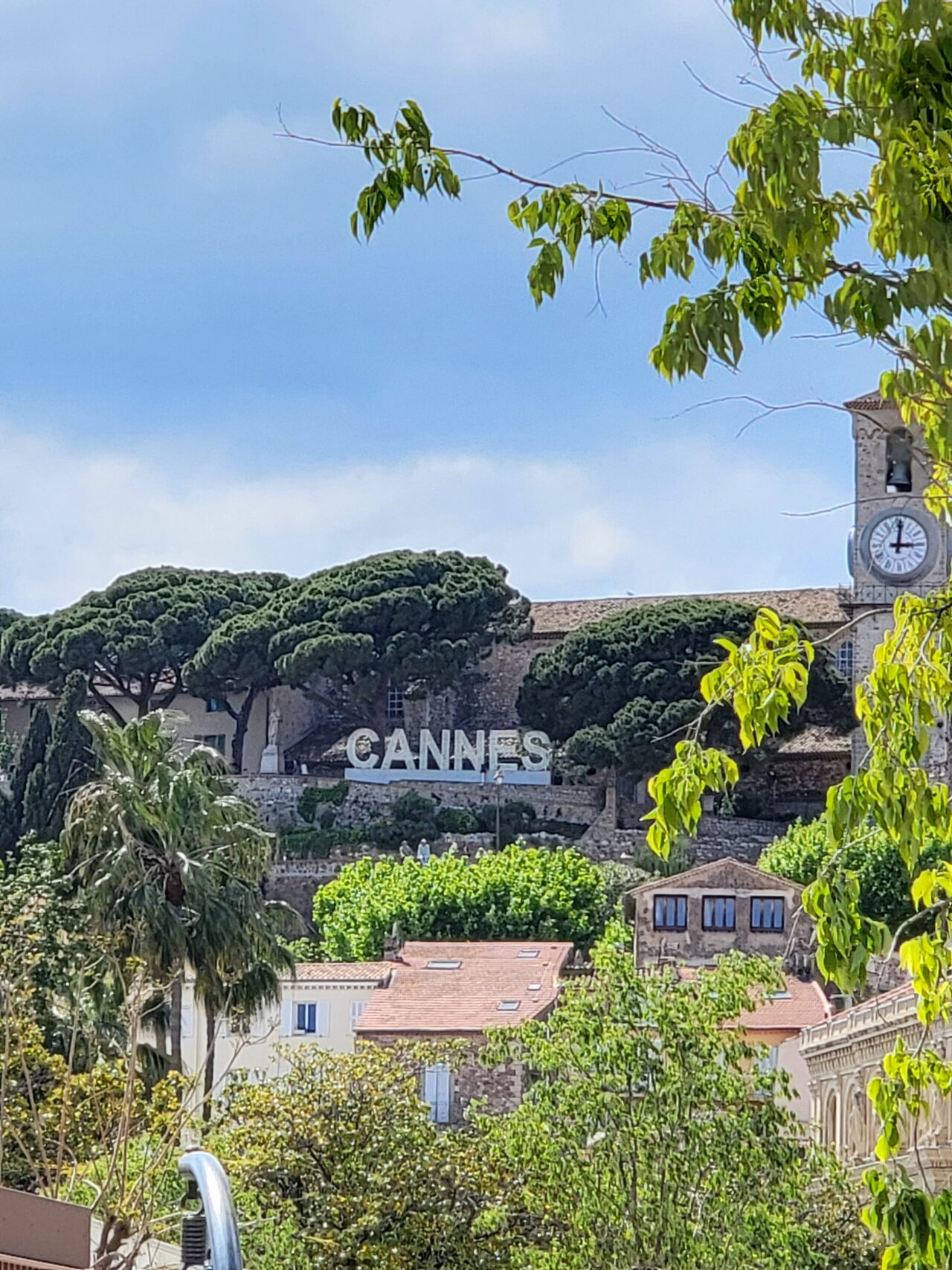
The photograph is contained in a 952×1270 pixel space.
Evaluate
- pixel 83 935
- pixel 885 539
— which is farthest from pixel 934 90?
pixel 885 539

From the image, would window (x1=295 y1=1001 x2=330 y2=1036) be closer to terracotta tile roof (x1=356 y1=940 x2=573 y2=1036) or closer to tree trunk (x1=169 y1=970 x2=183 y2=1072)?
terracotta tile roof (x1=356 y1=940 x2=573 y2=1036)

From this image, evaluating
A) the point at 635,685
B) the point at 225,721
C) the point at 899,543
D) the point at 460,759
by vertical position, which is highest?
the point at 899,543

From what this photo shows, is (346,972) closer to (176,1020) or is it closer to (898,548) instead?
(176,1020)

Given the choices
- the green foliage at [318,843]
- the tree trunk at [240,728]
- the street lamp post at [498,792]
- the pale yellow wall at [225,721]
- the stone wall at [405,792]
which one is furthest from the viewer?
the pale yellow wall at [225,721]

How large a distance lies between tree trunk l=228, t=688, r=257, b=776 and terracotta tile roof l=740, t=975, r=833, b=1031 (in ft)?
135

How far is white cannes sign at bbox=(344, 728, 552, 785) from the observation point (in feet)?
297

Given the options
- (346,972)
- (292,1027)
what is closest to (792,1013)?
(346,972)

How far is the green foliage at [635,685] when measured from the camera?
84.7 metres

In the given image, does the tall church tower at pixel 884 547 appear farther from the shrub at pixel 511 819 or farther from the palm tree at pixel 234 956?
the palm tree at pixel 234 956

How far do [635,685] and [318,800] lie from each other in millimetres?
12557

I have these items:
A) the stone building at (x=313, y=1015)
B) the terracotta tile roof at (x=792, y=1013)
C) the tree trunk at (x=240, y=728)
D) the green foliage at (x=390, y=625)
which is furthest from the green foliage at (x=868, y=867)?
the tree trunk at (x=240, y=728)

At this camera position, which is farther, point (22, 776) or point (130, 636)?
point (130, 636)

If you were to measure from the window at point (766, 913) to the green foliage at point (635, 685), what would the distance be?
16738 millimetres

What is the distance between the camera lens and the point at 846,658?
294ft
